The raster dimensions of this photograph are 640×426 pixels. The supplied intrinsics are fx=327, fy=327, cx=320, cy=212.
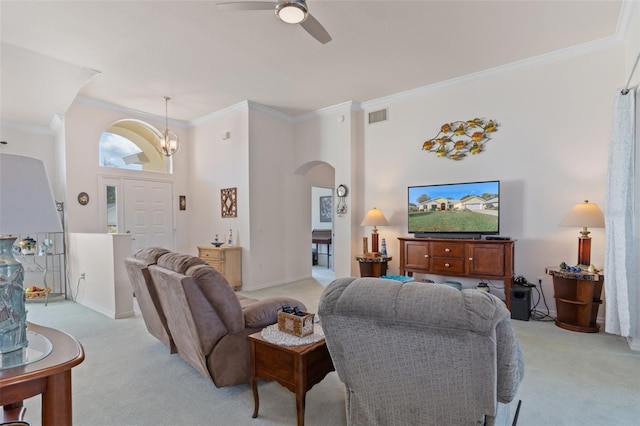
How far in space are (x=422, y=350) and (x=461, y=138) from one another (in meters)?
4.15

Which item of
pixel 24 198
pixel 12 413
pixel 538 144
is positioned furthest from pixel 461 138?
pixel 12 413

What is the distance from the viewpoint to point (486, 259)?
4.06 metres

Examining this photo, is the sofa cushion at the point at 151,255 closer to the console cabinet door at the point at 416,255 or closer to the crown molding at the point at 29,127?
the console cabinet door at the point at 416,255

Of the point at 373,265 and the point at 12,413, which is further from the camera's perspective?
the point at 373,265

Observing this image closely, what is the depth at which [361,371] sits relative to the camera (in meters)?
1.57

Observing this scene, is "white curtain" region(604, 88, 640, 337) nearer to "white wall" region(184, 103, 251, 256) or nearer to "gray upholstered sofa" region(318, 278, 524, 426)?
"gray upholstered sofa" region(318, 278, 524, 426)

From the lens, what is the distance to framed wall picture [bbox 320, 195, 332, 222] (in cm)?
946

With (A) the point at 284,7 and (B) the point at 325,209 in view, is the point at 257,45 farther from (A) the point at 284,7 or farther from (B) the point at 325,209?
(B) the point at 325,209

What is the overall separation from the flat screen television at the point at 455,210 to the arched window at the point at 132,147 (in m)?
4.97

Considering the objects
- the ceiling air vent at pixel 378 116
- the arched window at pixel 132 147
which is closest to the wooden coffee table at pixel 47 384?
the ceiling air vent at pixel 378 116

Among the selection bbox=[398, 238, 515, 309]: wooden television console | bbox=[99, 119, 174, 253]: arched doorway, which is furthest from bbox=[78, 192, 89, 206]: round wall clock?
bbox=[398, 238, 515, 309]: wooden television console

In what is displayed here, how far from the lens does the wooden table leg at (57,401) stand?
1133 millimetres

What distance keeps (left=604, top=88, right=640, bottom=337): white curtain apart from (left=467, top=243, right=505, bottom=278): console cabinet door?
3.33 ft

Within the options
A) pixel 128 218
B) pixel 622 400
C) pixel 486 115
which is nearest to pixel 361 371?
pixel 622 400
